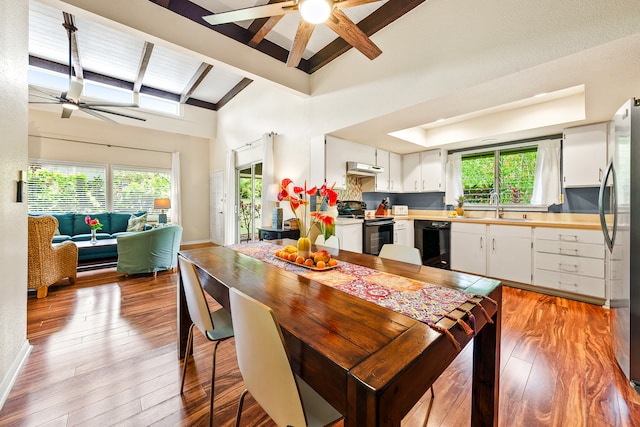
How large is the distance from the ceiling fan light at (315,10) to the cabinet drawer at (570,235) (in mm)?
3457

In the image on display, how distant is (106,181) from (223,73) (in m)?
3.67

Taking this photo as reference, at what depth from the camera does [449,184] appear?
463cm

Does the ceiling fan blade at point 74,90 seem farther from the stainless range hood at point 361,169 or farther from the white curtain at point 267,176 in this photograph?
the stainless range hood at point 361,169

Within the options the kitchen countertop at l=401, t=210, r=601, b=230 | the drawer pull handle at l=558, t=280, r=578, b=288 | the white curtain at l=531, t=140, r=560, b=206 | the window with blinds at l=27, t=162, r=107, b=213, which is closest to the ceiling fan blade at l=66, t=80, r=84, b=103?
the window with blinds at l=27, t=162, r=107, b=213

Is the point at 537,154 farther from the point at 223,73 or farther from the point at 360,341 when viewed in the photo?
the point at 223,73

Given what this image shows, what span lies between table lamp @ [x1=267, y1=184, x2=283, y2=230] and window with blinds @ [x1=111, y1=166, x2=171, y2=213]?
380cm

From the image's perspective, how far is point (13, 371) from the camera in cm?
164

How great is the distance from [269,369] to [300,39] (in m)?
2.25

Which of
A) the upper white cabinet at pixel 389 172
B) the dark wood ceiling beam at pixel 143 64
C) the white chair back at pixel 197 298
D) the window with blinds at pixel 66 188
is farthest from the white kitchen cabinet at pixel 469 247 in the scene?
the window with blinds at pixel 66 188

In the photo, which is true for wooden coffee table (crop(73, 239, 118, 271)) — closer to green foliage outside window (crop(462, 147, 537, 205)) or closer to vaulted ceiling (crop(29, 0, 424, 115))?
vaulted ceiling (crop(29, 0, 424, 115))

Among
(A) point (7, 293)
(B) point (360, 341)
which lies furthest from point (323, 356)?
(A) point (7, 293)

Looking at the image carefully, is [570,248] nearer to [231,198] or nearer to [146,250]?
[146,250]

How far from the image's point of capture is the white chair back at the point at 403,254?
184 centimetres

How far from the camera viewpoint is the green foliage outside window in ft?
12.8
